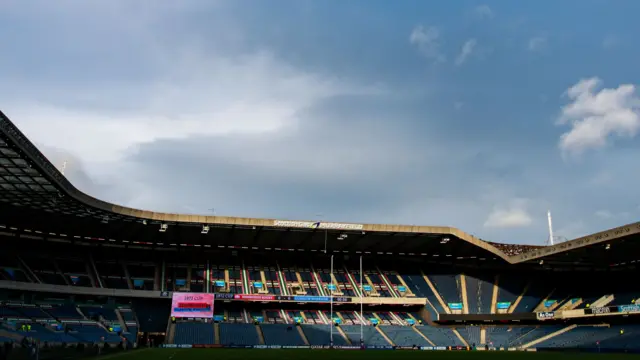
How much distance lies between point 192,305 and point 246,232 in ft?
34.8

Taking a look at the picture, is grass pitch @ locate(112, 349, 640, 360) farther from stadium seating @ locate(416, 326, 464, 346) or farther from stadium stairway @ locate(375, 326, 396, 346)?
stadium seating @ locate(416, 326, 464, 346)

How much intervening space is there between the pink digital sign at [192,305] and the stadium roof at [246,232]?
7.62 metres

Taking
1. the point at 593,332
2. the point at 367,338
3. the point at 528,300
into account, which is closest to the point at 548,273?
the point at 528,300

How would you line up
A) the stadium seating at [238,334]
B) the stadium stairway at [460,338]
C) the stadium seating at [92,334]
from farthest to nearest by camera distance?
the stadium stairway at [460,338] → the stadium seating at [238,334] → the stadium seating at [92,334]

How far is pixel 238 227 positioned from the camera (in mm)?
61062

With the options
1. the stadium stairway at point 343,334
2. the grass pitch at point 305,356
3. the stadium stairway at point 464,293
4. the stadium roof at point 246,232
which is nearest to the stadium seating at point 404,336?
the stadium stairway at point 343,334

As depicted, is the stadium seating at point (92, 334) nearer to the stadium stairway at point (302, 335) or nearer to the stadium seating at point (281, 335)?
the stadium seating at point (281, 335)

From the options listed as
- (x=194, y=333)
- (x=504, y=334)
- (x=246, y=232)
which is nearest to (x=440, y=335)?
(x=504, y=334)

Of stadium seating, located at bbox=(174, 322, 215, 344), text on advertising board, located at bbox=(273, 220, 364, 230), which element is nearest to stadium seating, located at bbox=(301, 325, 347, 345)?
stadium seating, located at bbox=(174, 322, 215, 344)

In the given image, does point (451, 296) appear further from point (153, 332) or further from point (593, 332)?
point (153, 332)

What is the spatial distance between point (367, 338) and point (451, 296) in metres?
14.5

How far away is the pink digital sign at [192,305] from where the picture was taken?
60750mm

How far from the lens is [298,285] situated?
226ft

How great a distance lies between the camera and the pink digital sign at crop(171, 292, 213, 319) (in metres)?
60.8
